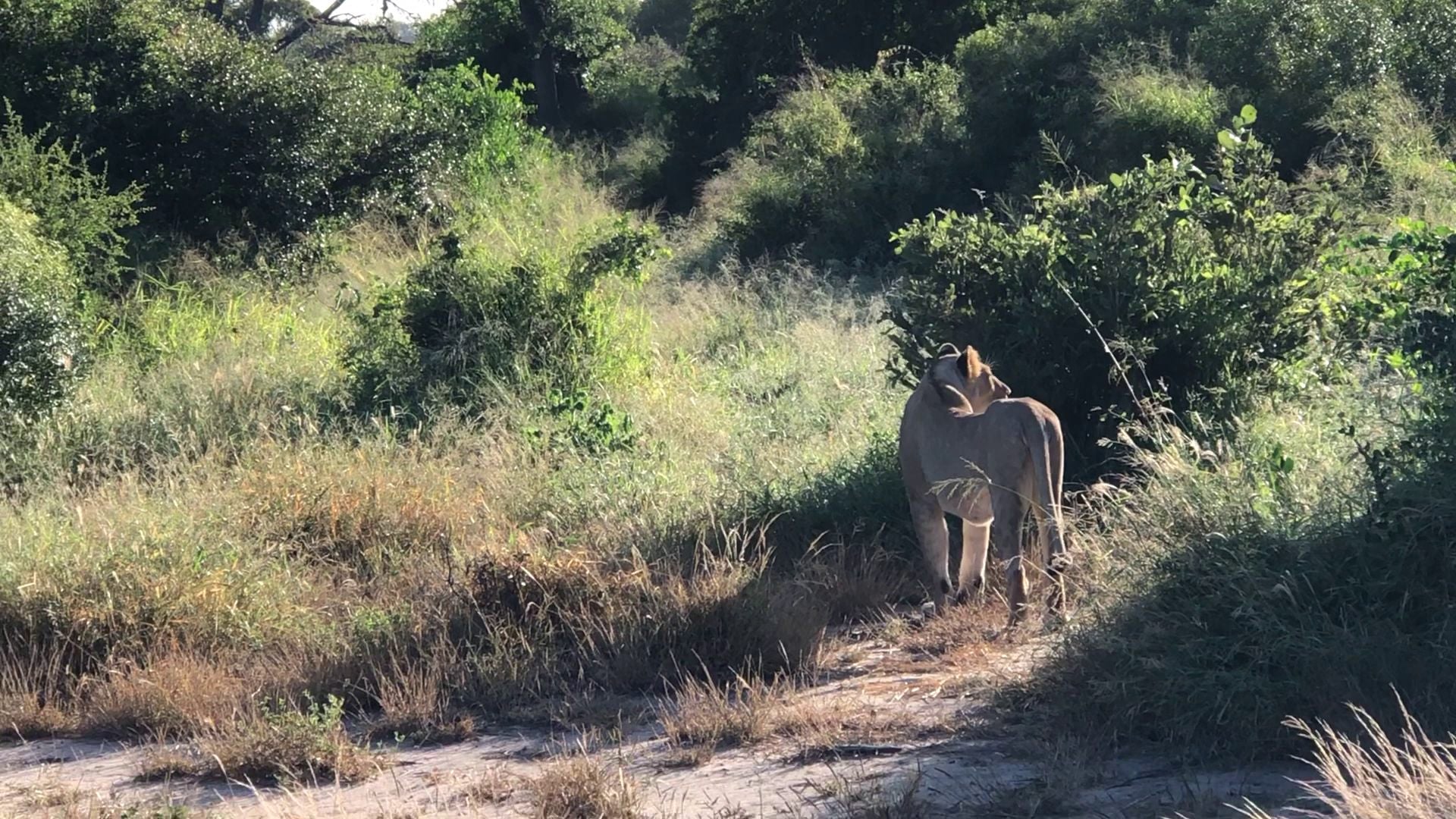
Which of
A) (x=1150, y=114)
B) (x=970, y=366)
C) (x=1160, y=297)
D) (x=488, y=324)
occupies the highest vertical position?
(x=1150, y=114)

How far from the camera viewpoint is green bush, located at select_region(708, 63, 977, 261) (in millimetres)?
17188

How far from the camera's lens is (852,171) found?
17.7 meters

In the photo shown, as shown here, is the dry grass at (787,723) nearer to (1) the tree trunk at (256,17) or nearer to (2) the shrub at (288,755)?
(2) the shrub at (288,755)

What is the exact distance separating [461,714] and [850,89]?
15165 mm

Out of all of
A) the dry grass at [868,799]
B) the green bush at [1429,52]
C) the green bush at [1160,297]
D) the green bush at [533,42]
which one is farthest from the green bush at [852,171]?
the dry grass at [868,799]

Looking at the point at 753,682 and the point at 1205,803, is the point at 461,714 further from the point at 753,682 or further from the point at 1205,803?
the point at 1205,803

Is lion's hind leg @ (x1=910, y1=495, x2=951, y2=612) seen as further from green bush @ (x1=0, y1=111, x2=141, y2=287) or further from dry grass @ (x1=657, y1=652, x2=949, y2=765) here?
green bush @ (x1=0, y1=111, x2=141, y2=287)

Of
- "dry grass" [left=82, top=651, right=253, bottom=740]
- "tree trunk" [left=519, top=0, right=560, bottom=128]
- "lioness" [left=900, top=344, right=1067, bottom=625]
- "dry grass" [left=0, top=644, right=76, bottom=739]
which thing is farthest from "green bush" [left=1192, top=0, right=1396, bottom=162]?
"tree trunk" [left=519, top=0, right=560, bottom=128]

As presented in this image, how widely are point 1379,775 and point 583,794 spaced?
237 centimetres

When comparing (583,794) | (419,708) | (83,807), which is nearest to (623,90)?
(419,708)

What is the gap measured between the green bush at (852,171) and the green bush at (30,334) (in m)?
8.28

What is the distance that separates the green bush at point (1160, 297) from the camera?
7625 millimetres

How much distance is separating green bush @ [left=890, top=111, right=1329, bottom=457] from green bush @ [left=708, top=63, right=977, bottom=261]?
859cm

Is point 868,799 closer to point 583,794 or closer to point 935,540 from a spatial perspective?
point 583,794
